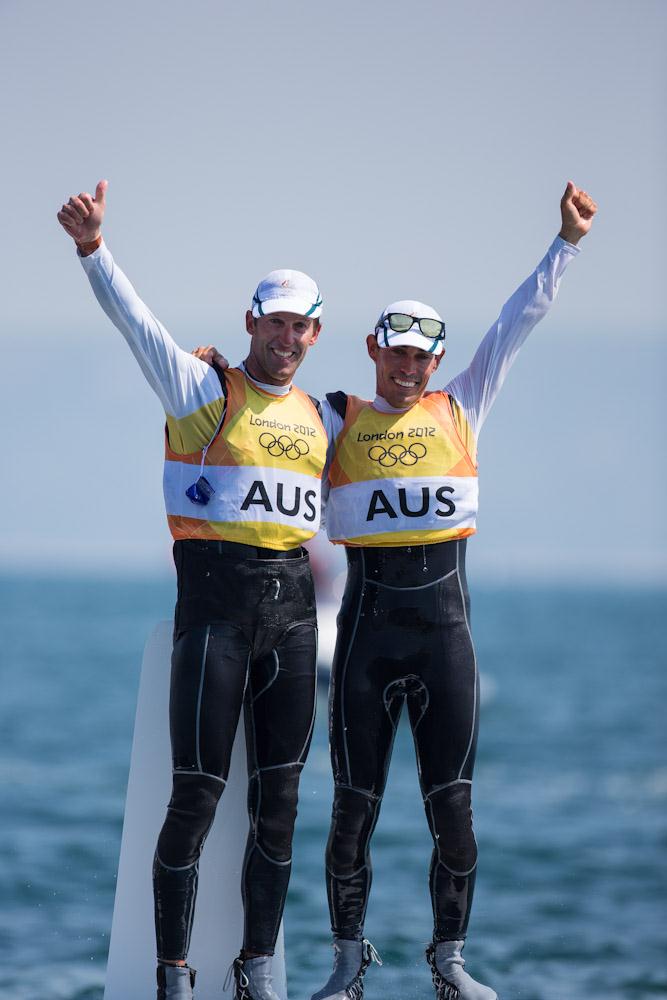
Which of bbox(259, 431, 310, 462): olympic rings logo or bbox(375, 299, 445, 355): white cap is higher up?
bbox(375, 299, 445, 355): white cap

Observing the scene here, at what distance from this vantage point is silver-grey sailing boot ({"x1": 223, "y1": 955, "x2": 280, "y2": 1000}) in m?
5.07

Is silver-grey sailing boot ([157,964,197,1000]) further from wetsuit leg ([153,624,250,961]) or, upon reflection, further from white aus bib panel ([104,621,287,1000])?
white aus bib panel ([104,621,287,1000])

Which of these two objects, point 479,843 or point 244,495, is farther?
point 479,843

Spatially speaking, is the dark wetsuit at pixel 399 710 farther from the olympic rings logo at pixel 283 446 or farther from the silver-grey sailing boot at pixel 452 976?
the olympic rings logo at pixel 283 446

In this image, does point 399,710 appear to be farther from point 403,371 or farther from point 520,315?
point 520,315

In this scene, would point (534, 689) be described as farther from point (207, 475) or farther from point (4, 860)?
point (207, 475)

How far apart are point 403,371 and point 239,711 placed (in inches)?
61.0

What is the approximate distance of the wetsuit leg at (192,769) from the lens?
195 inches

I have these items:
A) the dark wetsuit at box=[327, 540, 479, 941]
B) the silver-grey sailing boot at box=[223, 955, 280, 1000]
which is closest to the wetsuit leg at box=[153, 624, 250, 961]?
the silver-grey sailing boot at box=[223, 955, 280, 1000]

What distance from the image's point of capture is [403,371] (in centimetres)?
547

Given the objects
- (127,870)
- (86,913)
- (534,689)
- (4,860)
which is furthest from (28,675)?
(127,870)

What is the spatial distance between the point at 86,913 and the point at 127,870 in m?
11.0

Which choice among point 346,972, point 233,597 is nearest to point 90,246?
point 233,597

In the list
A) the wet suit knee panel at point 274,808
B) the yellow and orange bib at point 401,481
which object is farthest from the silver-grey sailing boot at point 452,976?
the yellow and orange bib at point 401,481
